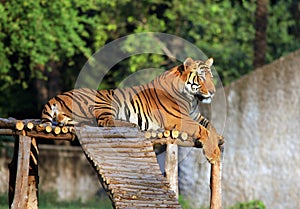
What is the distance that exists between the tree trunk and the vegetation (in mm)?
1832

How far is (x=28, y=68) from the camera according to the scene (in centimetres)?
2412

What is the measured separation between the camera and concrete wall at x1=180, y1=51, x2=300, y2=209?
1852 cm

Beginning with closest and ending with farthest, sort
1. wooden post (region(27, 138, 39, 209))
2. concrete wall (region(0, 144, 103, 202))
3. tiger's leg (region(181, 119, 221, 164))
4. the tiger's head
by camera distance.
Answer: tiger's leg (region(181, 119, 221, 164)) → the tiger's head → wooden post (region(27, 138, 39, 209)) → concrete wall (region(0, 144, 103, 202))

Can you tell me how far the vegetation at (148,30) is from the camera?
23953 mm

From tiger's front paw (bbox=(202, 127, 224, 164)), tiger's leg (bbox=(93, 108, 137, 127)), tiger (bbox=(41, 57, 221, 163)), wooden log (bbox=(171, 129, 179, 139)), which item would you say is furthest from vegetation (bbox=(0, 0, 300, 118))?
wooden log (bbox=(171, 129, 179, 139))

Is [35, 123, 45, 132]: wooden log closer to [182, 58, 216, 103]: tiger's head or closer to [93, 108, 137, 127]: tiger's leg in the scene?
[93, 108, 137, 127]: tiger's leg

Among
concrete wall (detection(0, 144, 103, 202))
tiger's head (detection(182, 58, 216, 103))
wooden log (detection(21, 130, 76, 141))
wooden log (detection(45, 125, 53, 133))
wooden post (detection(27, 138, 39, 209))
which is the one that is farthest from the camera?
concrete wall (detection(0, 144, 103, 202))

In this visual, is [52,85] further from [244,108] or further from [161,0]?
[244,108]

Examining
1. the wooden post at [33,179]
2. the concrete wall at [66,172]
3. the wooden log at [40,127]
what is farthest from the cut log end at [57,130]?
the concrete wall at [66,172]

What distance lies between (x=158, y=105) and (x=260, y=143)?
580 cm

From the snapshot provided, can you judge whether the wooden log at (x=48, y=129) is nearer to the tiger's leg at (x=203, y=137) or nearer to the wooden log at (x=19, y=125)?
the wooden log at (x=19, y=125)

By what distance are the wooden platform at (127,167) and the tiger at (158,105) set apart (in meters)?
0.54

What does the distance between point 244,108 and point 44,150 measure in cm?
616

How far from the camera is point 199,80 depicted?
13.1 metres
